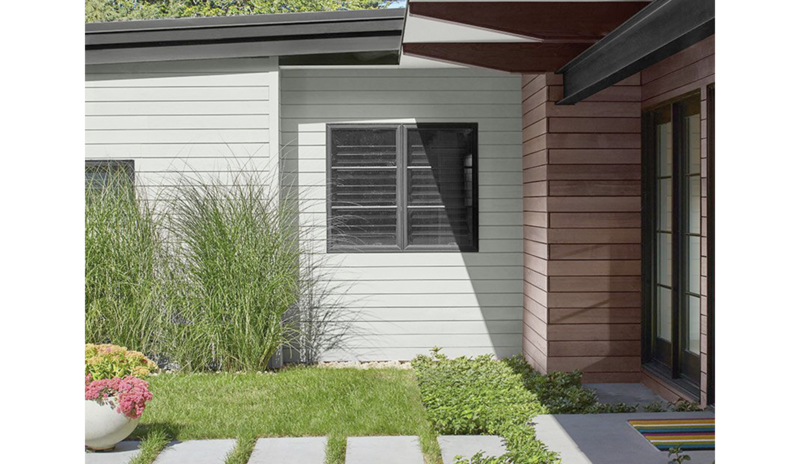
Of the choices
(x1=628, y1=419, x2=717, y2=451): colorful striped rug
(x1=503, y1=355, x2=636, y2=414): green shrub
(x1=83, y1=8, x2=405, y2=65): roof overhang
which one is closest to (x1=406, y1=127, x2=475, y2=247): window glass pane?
(x1=83, y1=8, x2=405, y2=65): roof overhang

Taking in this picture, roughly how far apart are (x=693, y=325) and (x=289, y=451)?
9.02ft

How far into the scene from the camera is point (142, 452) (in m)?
4.15

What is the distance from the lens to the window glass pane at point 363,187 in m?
7.17

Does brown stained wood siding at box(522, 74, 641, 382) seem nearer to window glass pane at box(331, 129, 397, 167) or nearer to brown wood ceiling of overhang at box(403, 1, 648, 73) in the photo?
brown wood ceiling of overhang at box(403, 1, 648, 73)

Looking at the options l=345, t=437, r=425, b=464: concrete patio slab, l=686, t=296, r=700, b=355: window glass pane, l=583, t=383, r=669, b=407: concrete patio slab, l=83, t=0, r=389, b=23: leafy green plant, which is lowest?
l=583, t=383, r=669, b=407: concrete patio slab

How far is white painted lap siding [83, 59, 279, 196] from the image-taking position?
6.77 m

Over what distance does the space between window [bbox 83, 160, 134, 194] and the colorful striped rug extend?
14.1ft

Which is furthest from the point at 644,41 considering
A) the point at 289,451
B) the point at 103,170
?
the point at 103,170

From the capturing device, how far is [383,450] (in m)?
4.25

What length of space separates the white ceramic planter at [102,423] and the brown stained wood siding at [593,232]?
10.4 ft

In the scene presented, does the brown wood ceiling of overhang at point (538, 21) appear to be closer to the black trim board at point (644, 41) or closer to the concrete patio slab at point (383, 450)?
the black trim board at point (644, 41)

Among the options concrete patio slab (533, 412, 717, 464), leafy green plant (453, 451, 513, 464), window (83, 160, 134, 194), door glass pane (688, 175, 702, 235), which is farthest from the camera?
window (83, 160, 134, 194)
